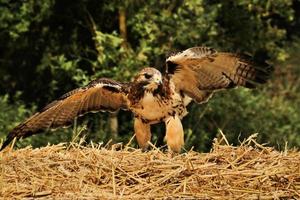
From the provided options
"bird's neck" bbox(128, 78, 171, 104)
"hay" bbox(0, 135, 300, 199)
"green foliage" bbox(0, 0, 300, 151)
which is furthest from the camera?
"green foliage" bbox(0, 0, 300, 151)

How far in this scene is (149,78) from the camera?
8.69m

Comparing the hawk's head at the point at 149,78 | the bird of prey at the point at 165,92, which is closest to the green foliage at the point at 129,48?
the bird of prey at the point at 165,92

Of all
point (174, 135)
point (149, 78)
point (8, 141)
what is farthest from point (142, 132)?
point (8, 141)

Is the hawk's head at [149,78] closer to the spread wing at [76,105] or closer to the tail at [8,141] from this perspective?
the spread wing at [76,105]

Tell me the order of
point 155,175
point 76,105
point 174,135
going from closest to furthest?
point 155,175
point 174,135
point 76,105

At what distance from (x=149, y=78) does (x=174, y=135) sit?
68 centimetres

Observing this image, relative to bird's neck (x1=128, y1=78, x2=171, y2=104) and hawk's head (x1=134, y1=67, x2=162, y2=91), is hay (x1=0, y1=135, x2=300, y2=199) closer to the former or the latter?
hawk's head (x1=134, y1=67, x2=162, y2=91)

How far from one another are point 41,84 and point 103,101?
4.89 metres

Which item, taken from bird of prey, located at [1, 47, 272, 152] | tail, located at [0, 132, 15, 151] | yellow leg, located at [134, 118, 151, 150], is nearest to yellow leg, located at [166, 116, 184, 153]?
bird of prey, located at [1, 47, 272, 152]

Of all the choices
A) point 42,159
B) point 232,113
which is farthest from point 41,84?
point 42,159

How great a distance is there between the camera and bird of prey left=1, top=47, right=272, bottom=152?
29.3 ft

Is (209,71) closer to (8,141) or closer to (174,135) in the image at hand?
(174,135)

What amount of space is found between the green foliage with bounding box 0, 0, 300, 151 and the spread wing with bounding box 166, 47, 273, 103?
8.84 feet

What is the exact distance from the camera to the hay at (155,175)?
6199 mm
